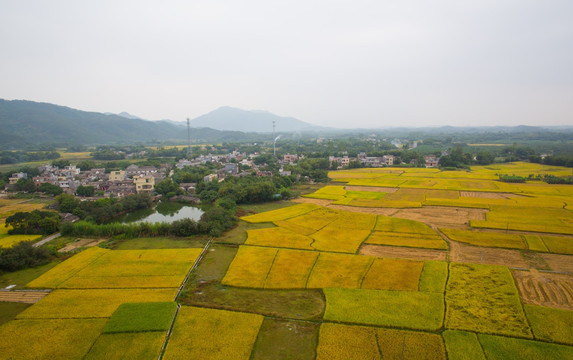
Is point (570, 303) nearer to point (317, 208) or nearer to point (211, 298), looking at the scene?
point (211, 298)

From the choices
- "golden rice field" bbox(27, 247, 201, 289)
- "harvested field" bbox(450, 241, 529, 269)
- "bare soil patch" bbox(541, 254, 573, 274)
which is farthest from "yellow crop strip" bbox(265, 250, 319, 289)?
"bare soil patch" bbox(541, 254, 573, 274)

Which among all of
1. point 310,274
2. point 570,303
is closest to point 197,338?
point 310,274

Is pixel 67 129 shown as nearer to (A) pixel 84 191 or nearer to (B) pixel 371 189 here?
(A) pixel 84 191

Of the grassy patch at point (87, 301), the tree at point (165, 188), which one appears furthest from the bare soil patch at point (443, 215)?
the tree at point (165, 188)

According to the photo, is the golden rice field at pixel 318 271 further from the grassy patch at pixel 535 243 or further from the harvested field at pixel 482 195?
the harvested field at pixel 482 195

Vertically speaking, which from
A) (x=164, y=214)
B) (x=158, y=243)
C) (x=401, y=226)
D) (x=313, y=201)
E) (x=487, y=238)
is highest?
(x=487, y=238)

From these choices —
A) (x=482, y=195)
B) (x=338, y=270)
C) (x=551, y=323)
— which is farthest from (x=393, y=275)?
(x=482, y=195)
